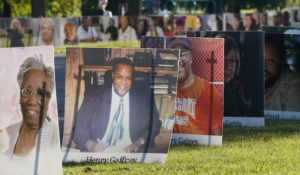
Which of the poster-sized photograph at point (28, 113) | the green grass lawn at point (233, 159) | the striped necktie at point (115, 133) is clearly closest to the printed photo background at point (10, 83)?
the poster-sized photograph at point (28, 113)

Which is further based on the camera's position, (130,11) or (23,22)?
(130,11)

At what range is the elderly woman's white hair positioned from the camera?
22.9ft

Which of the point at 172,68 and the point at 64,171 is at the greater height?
the point at 172,68

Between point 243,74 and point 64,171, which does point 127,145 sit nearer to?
point 64,171

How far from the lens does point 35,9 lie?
131 ft

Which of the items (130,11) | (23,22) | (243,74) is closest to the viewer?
(243,74)

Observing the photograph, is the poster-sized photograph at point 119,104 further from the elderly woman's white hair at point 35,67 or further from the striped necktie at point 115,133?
the elderly woman's white hair at point 35,67

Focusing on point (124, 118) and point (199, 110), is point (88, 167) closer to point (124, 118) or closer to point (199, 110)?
point (124, 118)

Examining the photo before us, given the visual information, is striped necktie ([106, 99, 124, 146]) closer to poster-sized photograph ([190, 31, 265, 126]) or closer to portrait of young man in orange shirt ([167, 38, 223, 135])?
portrait of young man in orange shirt ([167, 38, 223, 135])

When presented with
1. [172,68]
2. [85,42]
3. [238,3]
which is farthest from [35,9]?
[172,68]

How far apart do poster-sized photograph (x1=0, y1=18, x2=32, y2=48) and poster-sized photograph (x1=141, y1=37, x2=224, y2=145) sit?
2123 centimetres

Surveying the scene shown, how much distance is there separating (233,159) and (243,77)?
9.33 ft

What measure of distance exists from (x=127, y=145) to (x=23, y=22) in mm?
24817

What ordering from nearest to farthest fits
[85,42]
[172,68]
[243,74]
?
1. [172,68]
2. [243,74]
3. [85,42]
